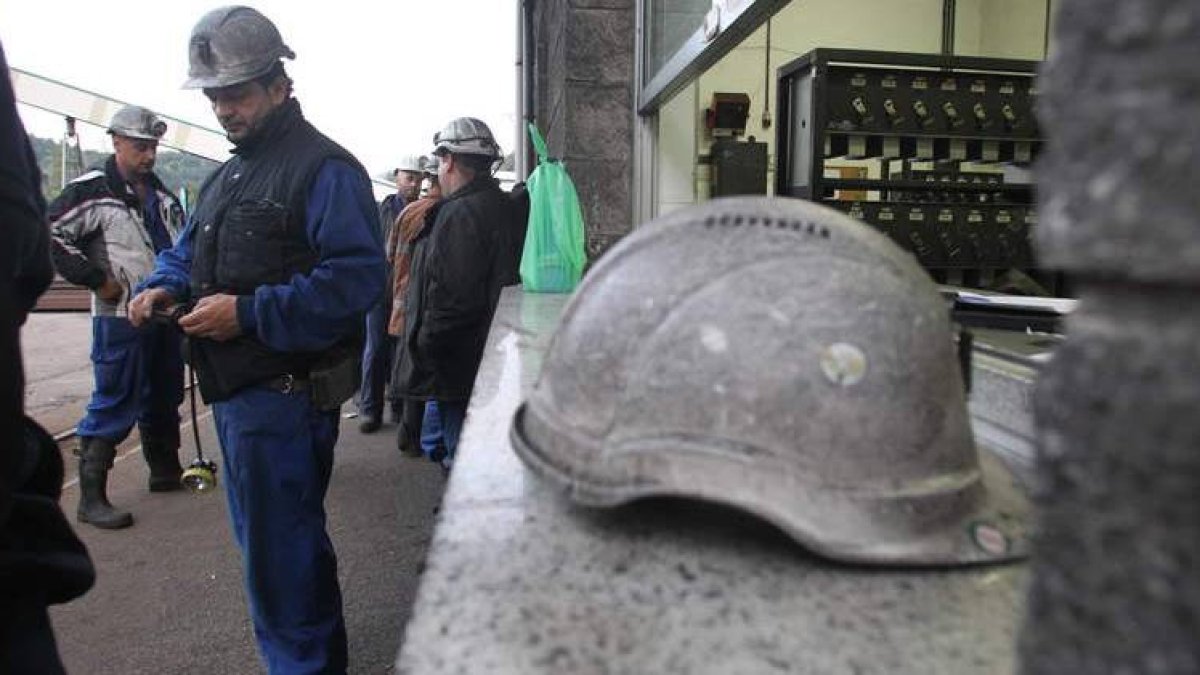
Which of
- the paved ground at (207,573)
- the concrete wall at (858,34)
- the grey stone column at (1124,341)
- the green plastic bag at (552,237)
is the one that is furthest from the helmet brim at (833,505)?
the concrete wall at (858,34)

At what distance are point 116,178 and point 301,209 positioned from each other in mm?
3001

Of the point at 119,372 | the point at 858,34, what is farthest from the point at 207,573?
the point at 858,34

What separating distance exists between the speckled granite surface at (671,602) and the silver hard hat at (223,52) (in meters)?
1.98

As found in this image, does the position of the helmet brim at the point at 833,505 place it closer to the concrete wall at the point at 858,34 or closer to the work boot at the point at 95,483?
the work boot at the point at 95,483

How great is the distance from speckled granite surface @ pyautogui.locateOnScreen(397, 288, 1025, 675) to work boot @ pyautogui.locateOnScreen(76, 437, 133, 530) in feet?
→ 13.8

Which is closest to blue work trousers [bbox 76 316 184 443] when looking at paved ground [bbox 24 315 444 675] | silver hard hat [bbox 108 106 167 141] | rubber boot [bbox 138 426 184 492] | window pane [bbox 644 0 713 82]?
rubber boot [bbox 138 426 184 492]

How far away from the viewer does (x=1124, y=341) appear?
0.52m

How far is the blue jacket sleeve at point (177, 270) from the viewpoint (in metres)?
3.13

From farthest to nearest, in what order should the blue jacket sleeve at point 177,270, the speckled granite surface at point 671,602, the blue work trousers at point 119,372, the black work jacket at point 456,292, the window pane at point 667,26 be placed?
the blue work trousers at point 119,372
the window pane at point 667,26
the black work jacket at point 456,292
the blue jacket sleeve at point 177,270
the speckled granite surface at point 671,602

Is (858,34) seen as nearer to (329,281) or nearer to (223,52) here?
(223,52)

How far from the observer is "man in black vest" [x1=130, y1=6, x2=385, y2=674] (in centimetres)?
271

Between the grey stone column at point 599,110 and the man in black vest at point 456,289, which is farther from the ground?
the grey stone column at point 599,110

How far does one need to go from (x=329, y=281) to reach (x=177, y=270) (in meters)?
0.86

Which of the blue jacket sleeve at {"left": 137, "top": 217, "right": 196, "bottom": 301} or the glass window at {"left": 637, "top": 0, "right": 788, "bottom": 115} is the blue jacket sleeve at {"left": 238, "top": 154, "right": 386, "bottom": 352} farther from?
the glass window at {"left": 637, "top": 0, "right": 788, "bottom": 115}
